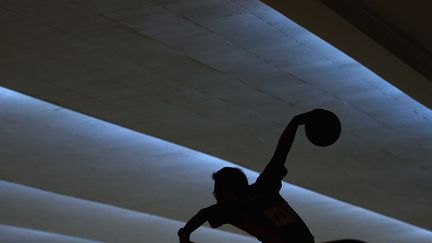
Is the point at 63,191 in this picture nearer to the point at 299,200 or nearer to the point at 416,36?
the point at 299,200

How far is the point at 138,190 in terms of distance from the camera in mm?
21406

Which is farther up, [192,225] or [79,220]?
[192,225]

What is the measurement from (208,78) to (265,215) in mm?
9728

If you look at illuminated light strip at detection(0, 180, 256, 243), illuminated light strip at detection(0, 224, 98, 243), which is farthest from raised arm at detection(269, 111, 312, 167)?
illuminated light strip at detection(0, 224, 98, 243)

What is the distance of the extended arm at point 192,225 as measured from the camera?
4.34 metres

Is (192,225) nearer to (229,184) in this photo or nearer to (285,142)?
(229,184)

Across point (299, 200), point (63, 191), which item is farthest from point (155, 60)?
point (299, 200)

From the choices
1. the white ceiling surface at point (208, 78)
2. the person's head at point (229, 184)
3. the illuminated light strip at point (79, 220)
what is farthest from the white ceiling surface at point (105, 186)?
the person's head at point (229, 184)

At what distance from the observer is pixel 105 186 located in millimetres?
20688

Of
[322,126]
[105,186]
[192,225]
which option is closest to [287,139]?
[322,126]

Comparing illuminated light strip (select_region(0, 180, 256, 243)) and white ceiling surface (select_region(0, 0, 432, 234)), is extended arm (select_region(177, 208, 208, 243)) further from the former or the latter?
illuminated light strip (select_region(0, 180, 256, 243))

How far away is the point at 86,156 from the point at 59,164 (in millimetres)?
732

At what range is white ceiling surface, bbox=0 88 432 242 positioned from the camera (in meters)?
16.8

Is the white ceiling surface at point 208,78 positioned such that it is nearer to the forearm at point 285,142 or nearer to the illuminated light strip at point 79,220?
the illuminated light strip at point 79,220
